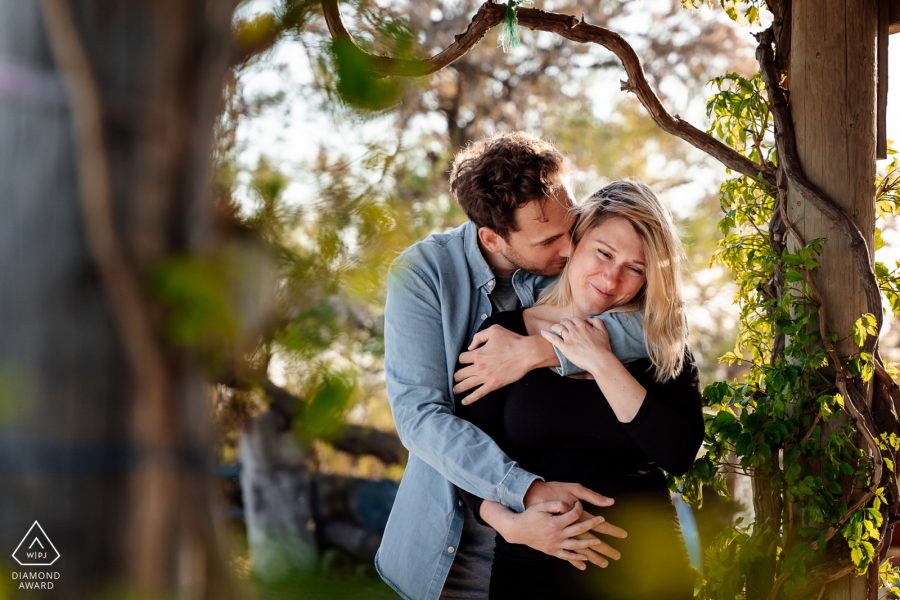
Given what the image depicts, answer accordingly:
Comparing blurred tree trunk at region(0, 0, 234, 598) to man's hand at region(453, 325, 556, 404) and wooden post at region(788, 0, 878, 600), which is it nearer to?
man's hand at region(453, 325, 556, 404)

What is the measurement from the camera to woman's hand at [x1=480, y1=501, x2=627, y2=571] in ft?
6.33

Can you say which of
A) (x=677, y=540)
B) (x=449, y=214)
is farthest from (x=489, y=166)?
(x=449, y=214)

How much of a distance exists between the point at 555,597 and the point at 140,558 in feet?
5.17

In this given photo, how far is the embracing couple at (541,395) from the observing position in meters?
1.97

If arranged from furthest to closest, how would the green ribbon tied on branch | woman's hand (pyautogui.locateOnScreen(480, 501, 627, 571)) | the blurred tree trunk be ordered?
the green ribbon tied on branch, woman's hand (pyautogui.locateOnScreen(480, 501, 627, 571)), the blurred tree trunk

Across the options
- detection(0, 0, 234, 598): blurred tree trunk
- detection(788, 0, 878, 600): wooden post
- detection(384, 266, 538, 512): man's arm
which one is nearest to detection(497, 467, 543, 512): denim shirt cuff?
detection(384, 266, 538, 512): man's arm

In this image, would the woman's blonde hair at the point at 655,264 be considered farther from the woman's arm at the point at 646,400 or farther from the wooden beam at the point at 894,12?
the wooden beam at the point at 894,12

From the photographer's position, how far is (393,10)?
696mm

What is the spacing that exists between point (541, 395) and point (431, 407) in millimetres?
258

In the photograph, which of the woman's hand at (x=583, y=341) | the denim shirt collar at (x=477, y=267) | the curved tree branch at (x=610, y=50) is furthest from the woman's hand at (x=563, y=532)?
the curved tree branch at (x=610, y=50)

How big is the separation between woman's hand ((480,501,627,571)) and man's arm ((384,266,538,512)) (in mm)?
44

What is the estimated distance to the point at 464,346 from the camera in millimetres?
2230

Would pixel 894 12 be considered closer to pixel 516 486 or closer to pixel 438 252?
pixel 438 252

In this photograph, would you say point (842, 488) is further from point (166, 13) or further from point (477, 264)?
point (166, 13)
